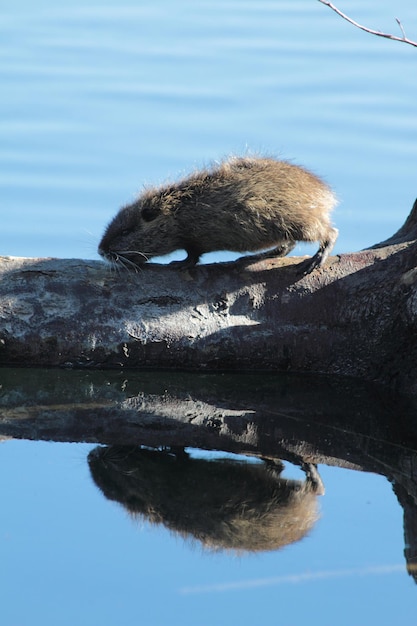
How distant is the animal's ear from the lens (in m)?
7.19

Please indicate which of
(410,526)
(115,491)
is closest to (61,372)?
(115,491)

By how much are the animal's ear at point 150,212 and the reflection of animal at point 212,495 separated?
1.99m

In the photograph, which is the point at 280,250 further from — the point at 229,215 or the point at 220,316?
the point at 220,316

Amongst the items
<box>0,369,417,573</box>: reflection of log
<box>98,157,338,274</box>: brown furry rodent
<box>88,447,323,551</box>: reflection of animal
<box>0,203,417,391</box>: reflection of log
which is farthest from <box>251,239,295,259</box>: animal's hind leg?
<box>88,447,323,551</box>: reflection of animal

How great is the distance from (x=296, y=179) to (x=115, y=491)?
2.61 meters

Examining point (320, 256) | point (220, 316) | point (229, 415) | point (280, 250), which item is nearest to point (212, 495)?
point (229, 415)

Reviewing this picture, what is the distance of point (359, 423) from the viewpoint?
20.2 ft

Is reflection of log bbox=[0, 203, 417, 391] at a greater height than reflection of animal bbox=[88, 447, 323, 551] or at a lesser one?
greater

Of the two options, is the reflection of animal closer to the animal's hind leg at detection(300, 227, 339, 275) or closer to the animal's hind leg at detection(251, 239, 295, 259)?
the animal's hind leg at detection(300, 227, 339, 275)

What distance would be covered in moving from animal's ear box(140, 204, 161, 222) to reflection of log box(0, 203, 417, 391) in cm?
40

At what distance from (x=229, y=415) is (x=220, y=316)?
2.76 ft

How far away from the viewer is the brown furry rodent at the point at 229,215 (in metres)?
6.95

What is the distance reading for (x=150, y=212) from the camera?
7199 mm

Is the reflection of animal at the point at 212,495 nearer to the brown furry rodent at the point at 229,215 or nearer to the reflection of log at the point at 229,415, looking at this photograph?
the reflection of log at the point at 229,415
